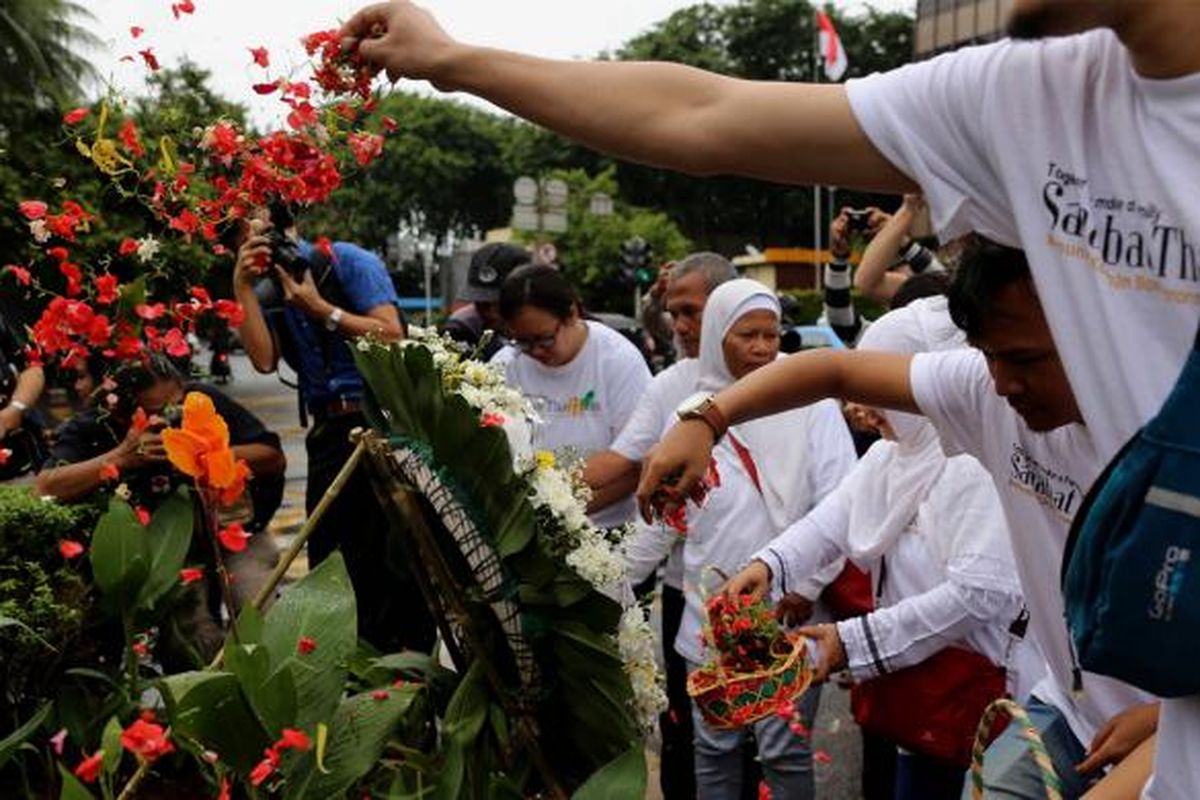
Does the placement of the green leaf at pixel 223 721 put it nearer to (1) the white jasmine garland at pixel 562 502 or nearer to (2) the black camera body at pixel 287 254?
(1) the white jasmine garland at pixel 562 502

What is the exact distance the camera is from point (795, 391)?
1.96 metres

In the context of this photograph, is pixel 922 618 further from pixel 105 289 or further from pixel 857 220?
pixel 857 220

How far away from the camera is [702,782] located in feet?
11.4

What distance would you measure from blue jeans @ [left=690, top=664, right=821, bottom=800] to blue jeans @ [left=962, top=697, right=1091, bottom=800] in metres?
1.43

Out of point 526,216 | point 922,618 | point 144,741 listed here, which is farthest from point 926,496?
point 526,216

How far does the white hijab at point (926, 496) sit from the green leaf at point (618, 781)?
120 centimetres

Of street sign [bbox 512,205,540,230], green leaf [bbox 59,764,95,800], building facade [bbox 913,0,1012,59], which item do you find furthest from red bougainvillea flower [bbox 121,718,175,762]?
building facade [bbox 913,0,1012,59]

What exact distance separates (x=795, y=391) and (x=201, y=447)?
2.98ft

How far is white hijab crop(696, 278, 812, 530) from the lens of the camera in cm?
348

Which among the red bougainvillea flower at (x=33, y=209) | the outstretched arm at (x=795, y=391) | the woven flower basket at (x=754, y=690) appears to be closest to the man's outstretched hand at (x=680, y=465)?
the outstretched arm at (x=795, y=391)

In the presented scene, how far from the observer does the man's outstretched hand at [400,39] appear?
4.94 ft

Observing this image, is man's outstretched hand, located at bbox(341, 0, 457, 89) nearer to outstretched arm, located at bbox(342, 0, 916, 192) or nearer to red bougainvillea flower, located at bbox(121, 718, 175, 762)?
outstretched arm, located at bbox(342, 0, 916, 192)

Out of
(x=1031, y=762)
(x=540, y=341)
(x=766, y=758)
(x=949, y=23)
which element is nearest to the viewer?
(x=1031, y=762)

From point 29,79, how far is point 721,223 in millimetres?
29237
